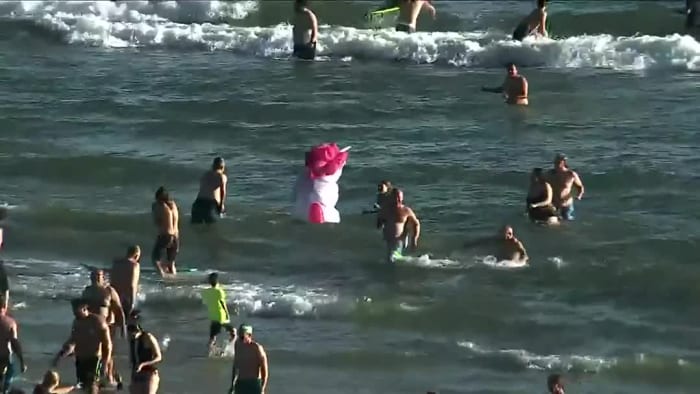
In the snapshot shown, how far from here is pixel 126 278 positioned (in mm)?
17172

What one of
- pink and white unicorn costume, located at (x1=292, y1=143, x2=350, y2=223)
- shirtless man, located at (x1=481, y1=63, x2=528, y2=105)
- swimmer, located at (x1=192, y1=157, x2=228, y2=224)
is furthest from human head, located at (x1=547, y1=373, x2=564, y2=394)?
shirtless man, located at (x1=481, y1=63, x2=528, y2=105)

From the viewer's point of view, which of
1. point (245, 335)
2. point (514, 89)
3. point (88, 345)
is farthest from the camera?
point (514, 89)

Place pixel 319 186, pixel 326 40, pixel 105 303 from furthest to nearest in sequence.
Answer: pixel 326 40 → pixel 319 186 → pixel 105 303

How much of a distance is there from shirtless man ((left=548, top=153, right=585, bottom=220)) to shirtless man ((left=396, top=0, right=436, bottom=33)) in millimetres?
9882

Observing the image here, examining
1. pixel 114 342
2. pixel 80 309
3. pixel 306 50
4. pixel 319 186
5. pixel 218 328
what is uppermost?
pixel 306 50

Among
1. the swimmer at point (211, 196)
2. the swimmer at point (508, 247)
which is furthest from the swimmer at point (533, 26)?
the swimmer at point (508, 247)

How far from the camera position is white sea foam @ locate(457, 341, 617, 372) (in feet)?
54.7

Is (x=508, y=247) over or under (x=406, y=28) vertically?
under

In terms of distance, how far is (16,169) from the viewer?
2398 cm

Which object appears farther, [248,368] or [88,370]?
[88,370]

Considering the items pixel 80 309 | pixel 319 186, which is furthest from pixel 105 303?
pixel 319 186

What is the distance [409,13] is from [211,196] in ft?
35.9

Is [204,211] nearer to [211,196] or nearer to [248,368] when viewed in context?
[211,196]

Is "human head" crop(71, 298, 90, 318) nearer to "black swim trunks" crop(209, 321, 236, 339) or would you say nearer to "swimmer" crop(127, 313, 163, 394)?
"swimmer" crop(127, 313, 163, 394)
